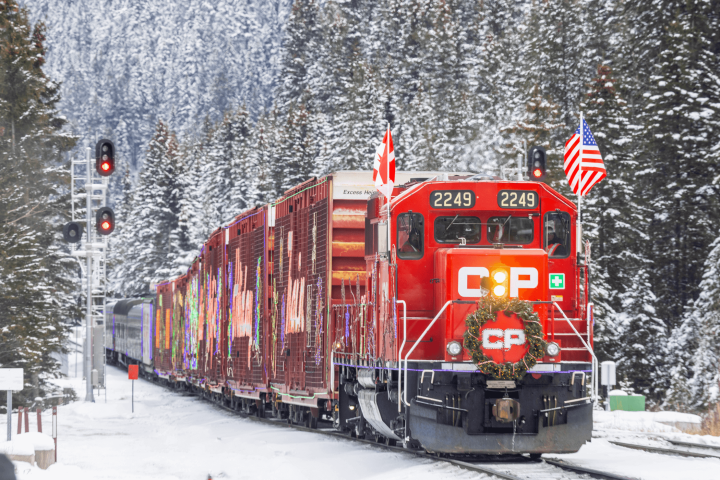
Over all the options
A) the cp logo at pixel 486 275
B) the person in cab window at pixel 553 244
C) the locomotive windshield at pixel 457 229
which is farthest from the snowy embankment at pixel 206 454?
the person in cab window at pixel 553 244

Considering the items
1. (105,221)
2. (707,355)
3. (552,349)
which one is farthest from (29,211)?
(552,349)

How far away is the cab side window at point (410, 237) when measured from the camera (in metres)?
13.4

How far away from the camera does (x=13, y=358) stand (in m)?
29.5

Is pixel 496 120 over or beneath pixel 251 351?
over

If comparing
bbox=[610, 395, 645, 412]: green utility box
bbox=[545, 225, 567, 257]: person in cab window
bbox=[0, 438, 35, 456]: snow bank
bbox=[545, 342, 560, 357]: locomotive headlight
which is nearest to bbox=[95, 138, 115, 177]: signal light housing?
bbox=[0, 438, 35, 456]: snow bank

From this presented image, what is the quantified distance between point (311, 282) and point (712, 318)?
18.5 meters

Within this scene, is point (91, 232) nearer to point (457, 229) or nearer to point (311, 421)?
point (311, 421)

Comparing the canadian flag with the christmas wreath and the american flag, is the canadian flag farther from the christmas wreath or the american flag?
the american flag

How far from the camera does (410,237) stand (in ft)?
44.0

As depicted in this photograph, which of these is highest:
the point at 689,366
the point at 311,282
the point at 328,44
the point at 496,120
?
the point at 328,44

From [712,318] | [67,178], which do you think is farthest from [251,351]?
[67,178]

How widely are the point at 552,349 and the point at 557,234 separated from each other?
1.86 meters

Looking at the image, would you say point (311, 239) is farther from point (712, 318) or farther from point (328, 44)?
point (328, 44)

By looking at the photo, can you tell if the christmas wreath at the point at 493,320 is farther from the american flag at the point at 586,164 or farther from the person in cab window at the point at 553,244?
the american flag at the point at 586,164
